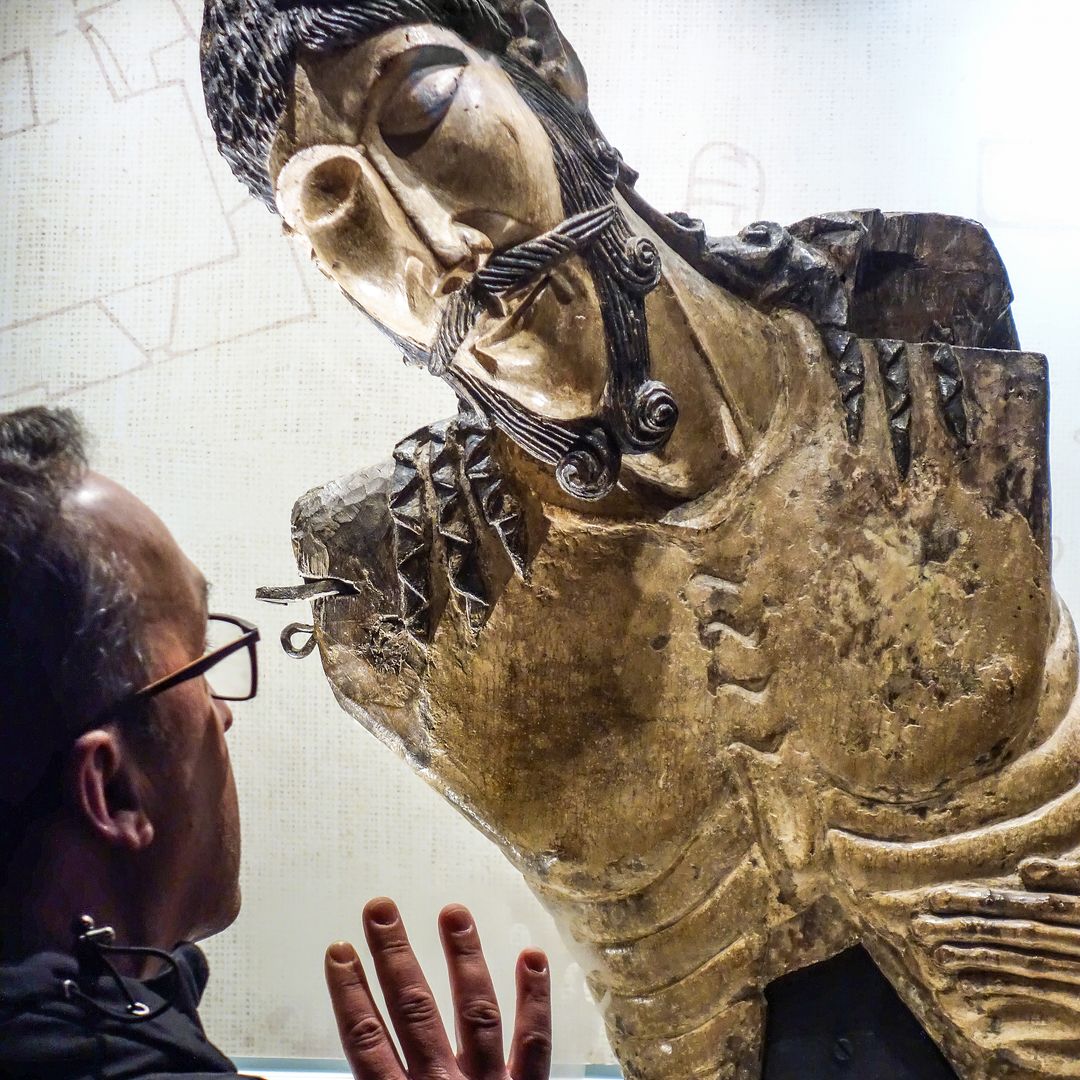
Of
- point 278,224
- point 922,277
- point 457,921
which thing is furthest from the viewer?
point 278,224

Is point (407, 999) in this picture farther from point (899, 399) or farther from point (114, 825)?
point (899, 399)

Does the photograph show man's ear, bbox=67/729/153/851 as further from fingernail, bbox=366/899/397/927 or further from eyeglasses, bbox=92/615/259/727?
fingernail, bbox=366/899/397/927

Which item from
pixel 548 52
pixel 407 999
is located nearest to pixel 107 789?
pixel 407 999

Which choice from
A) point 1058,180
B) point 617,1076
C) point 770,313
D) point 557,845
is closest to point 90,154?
point 770,313

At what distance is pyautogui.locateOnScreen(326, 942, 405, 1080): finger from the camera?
0.89 meters

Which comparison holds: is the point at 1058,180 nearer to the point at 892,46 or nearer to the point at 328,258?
the point at 892,46

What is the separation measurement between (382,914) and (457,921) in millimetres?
90

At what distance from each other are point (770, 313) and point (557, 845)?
50cm

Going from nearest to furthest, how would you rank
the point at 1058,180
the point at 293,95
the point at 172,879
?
the point at 293,95 → the point at 172,879 → the point at 1058,180

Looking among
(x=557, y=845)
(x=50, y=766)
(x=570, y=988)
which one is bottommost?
(x=570, y=988)

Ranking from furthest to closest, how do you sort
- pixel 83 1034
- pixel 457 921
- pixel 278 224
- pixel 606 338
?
1. pixel 278 224
2. pixel 457 921
3. pixel 606 338
4. pixel 83 1034

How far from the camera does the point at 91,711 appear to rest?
0.92 meters

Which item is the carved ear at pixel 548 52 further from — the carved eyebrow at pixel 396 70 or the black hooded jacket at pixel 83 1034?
the black hooded jacket at pixel 83 1034

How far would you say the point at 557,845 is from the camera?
3.77 ft
